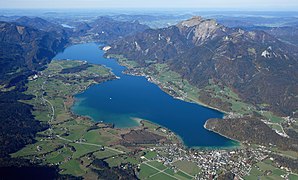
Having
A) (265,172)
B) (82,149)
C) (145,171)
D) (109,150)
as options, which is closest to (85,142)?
(82,149)

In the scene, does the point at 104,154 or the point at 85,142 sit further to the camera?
the point at 85,142

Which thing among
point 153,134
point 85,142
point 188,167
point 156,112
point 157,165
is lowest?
point 85,142

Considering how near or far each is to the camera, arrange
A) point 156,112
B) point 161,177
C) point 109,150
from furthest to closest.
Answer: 1. point 156,112
2. point 109,150
3. point 161,177

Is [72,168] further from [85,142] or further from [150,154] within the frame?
[150,154]

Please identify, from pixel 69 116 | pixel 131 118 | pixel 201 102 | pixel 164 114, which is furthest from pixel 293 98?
pixel 69 116

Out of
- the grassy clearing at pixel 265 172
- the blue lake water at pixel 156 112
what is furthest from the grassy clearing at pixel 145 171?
the grassy clearing at pixel 265 172

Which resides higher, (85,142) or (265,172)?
(265,172)

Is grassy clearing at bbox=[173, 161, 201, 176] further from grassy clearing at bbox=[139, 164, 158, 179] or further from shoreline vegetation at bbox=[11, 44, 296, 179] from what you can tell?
grassy clearing at bbox=[139, 164, 158, 179]

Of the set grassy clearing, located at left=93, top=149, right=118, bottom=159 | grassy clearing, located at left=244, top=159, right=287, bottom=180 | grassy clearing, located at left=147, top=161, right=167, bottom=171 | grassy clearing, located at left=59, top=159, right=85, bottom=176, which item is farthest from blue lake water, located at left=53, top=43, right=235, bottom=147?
grassy clearing, located at left=59, top=159, right=85, bottom=176

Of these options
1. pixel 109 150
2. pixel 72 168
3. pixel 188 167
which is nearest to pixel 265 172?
pixel 188 167

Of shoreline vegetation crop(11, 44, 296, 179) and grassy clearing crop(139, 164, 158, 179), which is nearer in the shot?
grassy clearing crop(139, 164, 158, 179)

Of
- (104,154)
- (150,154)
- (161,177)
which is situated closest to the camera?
(161,177)

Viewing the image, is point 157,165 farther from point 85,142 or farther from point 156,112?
point 156,112
